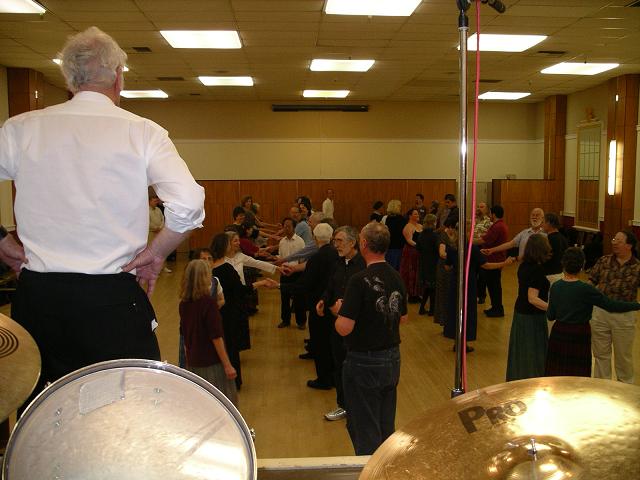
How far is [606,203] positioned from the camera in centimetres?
1313

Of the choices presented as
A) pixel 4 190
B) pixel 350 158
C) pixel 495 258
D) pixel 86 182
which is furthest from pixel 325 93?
pixel 86 182

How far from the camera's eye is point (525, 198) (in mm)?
15938

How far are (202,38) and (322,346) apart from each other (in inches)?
223

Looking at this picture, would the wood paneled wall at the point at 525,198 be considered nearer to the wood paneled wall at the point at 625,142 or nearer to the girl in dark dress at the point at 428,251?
the wood paneled wall at the point at 625,142

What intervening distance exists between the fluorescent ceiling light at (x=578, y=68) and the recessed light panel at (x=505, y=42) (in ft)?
6.57

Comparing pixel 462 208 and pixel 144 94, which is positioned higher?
pixel 144 94

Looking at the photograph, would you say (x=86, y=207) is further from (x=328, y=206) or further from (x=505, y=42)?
(x=328, y=206)

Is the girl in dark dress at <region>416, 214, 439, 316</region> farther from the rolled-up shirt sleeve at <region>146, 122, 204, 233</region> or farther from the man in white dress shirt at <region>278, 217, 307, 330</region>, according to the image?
the rolled-up shirt sleeve at <region>146, 122, 204, 233</region>

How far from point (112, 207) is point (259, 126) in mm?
15610

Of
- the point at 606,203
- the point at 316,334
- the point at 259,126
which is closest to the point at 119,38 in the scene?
the point at 316,334

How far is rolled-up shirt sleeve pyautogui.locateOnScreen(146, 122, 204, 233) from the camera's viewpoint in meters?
1.60

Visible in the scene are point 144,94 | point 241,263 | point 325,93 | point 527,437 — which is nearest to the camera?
point 527,437

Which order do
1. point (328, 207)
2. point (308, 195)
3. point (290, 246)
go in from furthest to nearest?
point (308, 195) < point (328, 207) < point (290, 246)

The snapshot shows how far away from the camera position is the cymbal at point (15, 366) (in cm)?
124
